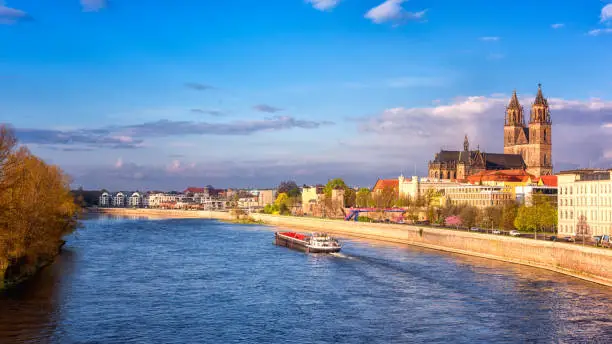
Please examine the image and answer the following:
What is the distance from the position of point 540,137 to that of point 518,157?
23.4ft

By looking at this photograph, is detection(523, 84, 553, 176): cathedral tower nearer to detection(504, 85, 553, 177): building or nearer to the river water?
detection(504, 85, 553, 177): building

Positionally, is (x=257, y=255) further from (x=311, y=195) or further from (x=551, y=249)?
(x=311, y=195)

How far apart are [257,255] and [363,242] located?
20707 mm

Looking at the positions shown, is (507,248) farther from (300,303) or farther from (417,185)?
(417,185)

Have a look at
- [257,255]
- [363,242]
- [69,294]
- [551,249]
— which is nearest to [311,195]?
[363,242]

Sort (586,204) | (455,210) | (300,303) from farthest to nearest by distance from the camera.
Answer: (455,210), (586,204), (300,303)

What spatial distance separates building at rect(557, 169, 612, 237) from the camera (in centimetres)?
5719

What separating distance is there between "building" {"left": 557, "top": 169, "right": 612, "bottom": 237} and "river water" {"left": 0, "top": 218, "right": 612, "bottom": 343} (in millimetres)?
10040

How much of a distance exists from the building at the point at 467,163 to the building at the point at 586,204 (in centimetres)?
8370

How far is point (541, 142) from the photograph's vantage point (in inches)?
5871

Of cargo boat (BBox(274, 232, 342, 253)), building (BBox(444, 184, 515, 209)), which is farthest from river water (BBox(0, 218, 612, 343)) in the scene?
building (BBox(444, 184, 515, 209))

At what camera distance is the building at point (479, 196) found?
10094cm

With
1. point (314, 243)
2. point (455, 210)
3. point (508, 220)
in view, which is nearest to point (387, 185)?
point (455, 210)

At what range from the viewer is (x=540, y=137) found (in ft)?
489
